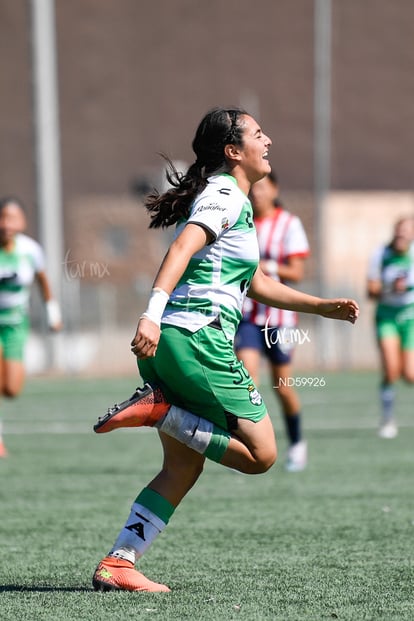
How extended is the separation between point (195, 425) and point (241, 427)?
182 millimetres

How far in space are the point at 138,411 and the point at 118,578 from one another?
0.76m

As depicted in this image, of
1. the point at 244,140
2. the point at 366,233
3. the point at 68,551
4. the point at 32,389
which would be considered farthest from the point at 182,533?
the point at 366,233

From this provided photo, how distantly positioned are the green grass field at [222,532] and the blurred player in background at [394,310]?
0.50 m

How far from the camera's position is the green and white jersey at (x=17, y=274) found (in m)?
10.7

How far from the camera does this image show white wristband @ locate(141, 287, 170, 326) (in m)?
4.52

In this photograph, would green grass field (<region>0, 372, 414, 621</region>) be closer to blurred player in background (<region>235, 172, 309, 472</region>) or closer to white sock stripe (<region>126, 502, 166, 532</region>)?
white sock stripe (<region>126, 502, 166, 532</region>)

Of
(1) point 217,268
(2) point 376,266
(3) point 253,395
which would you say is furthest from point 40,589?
(2) point 376,266

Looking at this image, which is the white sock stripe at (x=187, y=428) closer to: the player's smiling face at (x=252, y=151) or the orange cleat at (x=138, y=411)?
the orange cleat at (x=138, y=411)

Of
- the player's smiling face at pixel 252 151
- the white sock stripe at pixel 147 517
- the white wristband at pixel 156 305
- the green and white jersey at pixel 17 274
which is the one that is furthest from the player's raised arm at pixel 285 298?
the green and white jersey at pixel 17 274

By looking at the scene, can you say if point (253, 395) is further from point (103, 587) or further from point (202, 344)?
point (103, 587)

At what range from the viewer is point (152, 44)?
41.9 metres

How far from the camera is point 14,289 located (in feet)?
35.6

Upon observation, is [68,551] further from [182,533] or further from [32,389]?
[32,389]

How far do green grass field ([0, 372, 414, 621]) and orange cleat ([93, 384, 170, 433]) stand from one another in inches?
27.2
